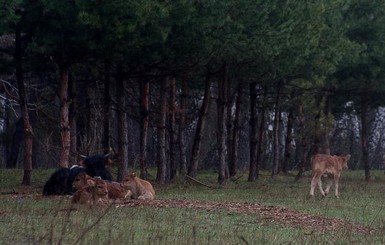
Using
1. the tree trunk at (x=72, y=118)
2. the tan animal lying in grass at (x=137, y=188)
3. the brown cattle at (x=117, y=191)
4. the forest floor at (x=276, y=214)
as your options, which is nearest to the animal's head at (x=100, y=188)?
the forest floor at (x=276, y=214)

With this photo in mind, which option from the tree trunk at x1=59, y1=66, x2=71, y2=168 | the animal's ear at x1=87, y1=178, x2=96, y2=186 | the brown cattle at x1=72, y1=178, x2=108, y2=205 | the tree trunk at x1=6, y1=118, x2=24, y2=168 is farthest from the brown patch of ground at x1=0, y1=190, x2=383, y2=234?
the tree trunk at x1=6, y1=118, x2=24, y2=168

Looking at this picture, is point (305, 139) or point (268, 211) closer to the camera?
point (268, 211)

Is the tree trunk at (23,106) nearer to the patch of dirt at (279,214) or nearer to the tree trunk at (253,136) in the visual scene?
the patch of dirt at (279,214)

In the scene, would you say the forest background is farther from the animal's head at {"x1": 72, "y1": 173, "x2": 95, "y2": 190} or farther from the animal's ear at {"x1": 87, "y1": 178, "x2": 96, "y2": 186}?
the animal's ear at {"x1": 87, "y1": 178, "x2": 96, "y2": 186}

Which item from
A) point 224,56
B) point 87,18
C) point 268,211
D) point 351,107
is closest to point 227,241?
point 268,211

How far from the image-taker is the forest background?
24781mm

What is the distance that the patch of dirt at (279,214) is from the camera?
1794 cm

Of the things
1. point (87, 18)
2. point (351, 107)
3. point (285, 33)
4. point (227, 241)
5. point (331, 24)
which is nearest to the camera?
point (227, 241)

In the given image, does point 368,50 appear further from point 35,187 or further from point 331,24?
point 35,187

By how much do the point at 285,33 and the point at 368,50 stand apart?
1076cm

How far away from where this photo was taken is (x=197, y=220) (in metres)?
17.4

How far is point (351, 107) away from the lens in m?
45.8

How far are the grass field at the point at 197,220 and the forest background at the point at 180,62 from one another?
12.9ft

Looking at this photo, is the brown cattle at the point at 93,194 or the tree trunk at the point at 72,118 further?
the tree trunk at the point at 72,118
